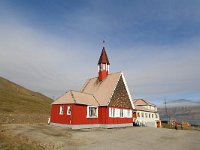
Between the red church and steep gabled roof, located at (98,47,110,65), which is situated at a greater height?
steep gabled roof, located at (98,47,110,65)

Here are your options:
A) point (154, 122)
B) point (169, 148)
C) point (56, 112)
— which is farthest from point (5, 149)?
point (154, 122)

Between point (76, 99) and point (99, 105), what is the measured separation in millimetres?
4532

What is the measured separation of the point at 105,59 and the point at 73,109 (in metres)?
14.0

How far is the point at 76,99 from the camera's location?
25.9m

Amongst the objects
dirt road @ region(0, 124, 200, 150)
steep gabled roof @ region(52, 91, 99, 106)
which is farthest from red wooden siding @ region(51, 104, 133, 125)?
dirt road @ region(0, 124, 200, 150)

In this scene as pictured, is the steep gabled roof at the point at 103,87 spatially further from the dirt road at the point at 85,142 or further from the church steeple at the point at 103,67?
the dirt road at the point at 85,142

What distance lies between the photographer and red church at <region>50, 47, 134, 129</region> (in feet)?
82.9

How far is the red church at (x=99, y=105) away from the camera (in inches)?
995

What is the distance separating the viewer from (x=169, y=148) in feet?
43.8

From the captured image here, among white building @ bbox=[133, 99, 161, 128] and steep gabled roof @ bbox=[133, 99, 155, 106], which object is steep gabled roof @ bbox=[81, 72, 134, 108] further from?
steep gabled roof @ bbox=[133, 99, 155, 106]

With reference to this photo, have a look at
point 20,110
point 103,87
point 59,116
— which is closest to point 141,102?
point 103,87

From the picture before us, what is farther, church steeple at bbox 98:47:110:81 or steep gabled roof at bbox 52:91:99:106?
church steeple at bbox 98:47:110:81

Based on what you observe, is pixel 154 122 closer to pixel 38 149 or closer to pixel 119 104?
pixel 119 104

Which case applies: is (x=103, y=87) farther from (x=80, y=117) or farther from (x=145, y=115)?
(x=145, y=115)
